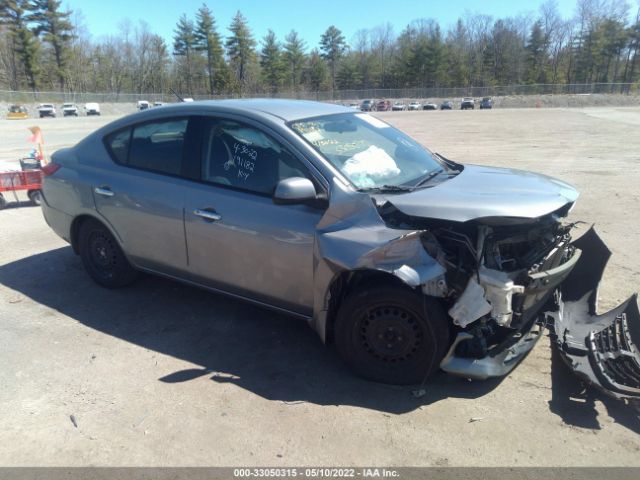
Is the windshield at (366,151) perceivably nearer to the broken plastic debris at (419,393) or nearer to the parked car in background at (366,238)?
the parked car in background at (366,238)

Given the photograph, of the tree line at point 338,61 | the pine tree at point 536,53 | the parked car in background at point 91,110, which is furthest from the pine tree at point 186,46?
the pine tree at point 536,53

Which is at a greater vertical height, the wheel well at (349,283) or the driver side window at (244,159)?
the driver side window at (244,159)

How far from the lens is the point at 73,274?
206 inches

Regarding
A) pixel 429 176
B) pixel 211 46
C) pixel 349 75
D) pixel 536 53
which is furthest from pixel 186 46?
pixel 429 176

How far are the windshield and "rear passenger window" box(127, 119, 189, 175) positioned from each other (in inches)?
43.0

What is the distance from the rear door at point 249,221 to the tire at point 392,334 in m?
0.37

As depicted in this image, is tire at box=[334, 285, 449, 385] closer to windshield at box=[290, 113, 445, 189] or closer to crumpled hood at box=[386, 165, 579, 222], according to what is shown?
crumpled hood at box=[386, 165, 579, 222]

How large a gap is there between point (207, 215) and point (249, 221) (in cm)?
42

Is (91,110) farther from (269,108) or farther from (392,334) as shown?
(392,334)

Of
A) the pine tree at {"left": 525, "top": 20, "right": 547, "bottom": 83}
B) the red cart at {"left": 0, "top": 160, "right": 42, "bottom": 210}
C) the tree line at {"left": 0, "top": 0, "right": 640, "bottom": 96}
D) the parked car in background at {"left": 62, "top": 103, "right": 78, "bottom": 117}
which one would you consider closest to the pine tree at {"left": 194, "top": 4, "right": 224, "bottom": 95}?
the tree line at {"left": 0, "top": 0, "right": 640, "bottom": 96}

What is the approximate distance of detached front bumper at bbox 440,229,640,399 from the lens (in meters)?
2.99

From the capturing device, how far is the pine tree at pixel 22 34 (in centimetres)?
6981

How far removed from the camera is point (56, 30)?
76.1 m

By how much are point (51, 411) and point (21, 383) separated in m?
0.49
